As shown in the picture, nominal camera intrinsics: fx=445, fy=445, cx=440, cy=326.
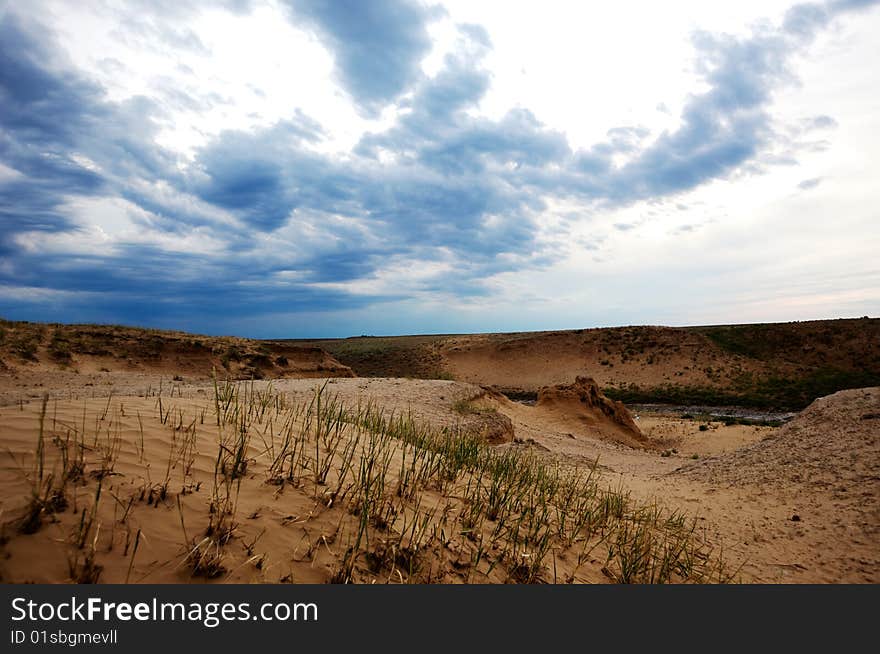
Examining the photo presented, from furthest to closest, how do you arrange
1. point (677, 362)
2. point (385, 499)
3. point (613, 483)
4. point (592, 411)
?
point (677, 362) → point (592, 411) → point (613, 483) → point (385, 499)

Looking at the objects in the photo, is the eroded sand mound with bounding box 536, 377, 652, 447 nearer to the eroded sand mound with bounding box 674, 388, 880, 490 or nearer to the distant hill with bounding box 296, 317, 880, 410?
the eroded sand mound with bounding box 674, 388, 880, 490

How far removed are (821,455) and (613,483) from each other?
3855mm

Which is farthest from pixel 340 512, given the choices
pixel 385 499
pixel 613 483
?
pixel 613 483

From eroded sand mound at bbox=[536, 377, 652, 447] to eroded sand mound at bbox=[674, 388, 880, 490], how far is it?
24.2 feet

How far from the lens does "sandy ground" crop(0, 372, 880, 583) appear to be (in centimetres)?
261

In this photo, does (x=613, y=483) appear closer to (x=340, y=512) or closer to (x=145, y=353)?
(x=340, y=512)

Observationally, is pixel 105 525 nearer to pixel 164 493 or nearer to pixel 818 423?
pixel 164 493

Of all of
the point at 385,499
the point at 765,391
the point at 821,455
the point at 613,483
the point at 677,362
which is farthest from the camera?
the point at 677,362

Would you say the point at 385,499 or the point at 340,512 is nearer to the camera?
the point at 340,512

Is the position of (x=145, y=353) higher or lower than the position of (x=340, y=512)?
higher

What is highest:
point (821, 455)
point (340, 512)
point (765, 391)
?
point (340, 512)

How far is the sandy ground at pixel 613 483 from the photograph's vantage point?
8.55ft

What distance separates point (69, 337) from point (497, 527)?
74.3 ft

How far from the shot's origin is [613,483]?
29.0 feet
